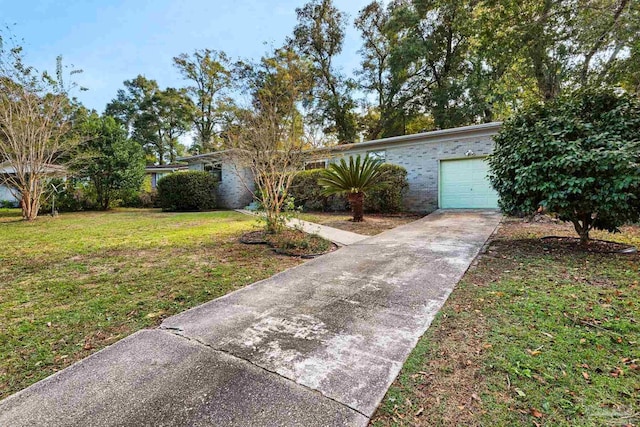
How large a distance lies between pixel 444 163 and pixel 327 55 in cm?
1419

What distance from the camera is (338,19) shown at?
20906mm

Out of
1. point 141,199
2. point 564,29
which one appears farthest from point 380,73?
point 141,199

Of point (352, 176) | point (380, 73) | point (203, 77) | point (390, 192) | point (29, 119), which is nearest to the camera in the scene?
point (352, 176)

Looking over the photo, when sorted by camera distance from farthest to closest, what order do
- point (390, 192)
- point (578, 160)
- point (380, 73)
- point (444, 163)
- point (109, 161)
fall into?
point (380, 73) < point (109, 161) < point (444, 163) < point (390, 192) < point (578, 160)

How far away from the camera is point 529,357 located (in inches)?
82.5

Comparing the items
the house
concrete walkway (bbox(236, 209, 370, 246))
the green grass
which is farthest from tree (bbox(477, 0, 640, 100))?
the green grass

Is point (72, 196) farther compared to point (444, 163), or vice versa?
point (72, 196)

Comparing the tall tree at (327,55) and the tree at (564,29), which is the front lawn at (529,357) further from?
the tall tree at (327,55)

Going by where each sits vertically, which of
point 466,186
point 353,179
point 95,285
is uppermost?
point 353,179

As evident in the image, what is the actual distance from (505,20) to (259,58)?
1084 cm

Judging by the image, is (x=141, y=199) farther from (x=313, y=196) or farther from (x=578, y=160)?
(x=578, y=160)

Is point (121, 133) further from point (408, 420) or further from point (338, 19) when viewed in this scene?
point (408, 420)

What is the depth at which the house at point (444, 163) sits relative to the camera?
10.9m

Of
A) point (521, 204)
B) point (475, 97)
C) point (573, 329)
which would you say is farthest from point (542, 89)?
point (573, 329)
